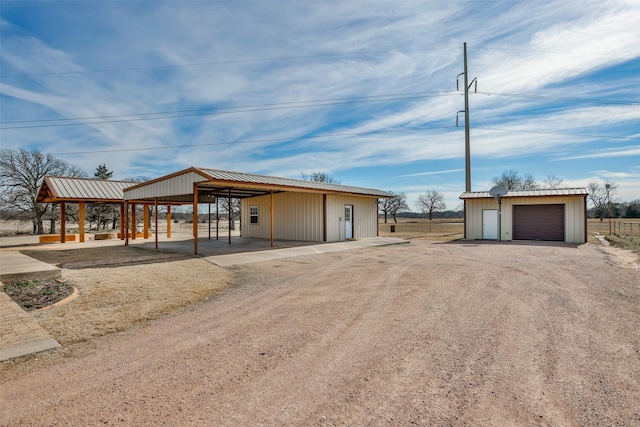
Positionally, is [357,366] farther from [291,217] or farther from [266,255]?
[291,217]

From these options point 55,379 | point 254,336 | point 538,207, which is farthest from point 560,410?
point 538,207

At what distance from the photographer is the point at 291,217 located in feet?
60.9

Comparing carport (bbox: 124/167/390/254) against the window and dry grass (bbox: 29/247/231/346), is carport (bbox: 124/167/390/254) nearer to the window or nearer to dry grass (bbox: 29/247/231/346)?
the window

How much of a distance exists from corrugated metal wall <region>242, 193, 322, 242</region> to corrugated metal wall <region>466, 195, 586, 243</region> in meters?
9.16

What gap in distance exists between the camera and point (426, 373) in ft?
10.2

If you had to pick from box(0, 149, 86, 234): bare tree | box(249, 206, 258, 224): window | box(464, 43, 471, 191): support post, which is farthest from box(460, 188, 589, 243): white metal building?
box(0, 149, 86, 234): bare tree

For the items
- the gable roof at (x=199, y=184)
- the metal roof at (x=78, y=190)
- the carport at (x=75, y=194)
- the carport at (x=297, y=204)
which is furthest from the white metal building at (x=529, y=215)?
the metal roof at (x=78, y=190)

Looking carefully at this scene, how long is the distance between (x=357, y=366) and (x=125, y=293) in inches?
193

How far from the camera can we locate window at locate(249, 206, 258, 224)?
66.7 feet

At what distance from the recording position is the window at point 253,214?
2033 cm

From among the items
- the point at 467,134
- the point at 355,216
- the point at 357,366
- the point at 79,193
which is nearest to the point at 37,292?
the point at 357,366

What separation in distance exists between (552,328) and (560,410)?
7.22ft

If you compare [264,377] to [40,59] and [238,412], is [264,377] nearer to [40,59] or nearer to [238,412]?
[238,412]

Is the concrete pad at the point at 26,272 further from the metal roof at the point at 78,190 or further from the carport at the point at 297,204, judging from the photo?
the metal roof at the point at 78,190
